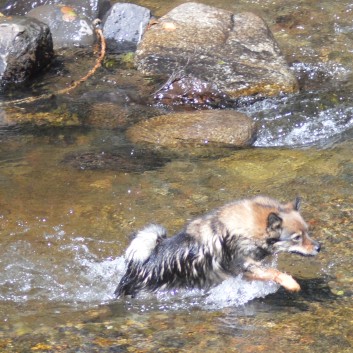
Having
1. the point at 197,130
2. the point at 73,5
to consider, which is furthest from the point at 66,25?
the point at 197,130

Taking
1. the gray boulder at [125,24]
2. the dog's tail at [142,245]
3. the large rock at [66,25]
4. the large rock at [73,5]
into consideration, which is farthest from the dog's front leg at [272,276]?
the large rock at [73,5]

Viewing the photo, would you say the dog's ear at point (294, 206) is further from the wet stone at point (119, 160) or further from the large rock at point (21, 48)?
the large rock at point (21, 48)

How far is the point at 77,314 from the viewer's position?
5.20m

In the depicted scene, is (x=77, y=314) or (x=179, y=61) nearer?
(x=77, y=314)

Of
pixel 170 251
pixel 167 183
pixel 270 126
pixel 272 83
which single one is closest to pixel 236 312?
pixel 170 251

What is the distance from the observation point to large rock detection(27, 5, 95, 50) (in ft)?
37.3

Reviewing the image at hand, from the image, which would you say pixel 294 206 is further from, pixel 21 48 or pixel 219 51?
pixel 21 48

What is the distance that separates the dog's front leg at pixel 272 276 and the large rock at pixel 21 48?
5.59 metres

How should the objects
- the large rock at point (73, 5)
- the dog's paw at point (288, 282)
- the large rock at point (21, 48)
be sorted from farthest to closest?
the large rock at point (73, 5), the large rock at point (21, 48), the dog's paw at point (288, 282)

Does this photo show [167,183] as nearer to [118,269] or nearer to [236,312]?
[118,269]

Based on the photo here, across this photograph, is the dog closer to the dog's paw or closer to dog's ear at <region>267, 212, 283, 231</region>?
dog's ear at <region>267, 212, 283, 231</region>

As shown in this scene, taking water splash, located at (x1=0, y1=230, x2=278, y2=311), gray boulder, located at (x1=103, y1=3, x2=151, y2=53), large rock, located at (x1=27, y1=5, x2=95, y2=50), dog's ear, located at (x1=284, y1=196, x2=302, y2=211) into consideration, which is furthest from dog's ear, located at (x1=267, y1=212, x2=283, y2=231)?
large rock, located at (x1=27, y1=5, x2=95, y2=50)

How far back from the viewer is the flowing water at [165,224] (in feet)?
15.8

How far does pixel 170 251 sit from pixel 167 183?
1.95 metres
